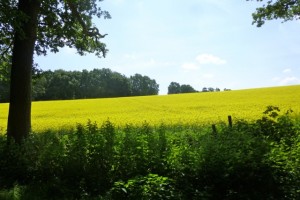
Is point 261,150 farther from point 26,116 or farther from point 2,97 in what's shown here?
point 2,97

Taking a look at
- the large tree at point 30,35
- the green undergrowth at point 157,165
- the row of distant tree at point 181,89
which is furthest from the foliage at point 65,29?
the row of distant tree at point 181,89

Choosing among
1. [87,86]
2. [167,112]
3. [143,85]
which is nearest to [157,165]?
[167,112]

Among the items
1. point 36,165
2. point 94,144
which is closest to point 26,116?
point 36,165

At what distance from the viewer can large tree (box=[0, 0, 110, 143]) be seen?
1170cm

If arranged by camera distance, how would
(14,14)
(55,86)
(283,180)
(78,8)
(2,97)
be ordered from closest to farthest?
(283,180) < (14,14) < (78,8) < (2,97) < (55,86)

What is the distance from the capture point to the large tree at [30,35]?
11.7 m

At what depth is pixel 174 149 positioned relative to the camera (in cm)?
818

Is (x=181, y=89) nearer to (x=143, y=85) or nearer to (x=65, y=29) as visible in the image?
(x=143, y=85)

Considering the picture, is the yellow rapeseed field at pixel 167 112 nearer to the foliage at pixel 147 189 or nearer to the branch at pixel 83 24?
the branch at pixel 83 24

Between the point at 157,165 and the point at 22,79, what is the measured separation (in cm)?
617

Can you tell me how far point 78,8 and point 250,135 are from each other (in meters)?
9.20

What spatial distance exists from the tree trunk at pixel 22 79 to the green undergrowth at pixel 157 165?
53.7 inches

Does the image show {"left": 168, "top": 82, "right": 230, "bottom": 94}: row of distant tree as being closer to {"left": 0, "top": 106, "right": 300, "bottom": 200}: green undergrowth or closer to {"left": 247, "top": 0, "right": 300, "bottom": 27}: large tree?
{"left": 247, "top": 0, "right": 300, "bottom": 27}: large tree

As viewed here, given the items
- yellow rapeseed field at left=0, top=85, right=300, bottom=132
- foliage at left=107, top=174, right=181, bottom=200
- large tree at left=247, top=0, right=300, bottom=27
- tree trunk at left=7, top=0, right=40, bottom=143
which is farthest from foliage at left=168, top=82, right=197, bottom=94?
foliage at left=107, top=174, right=181, bottom=200
